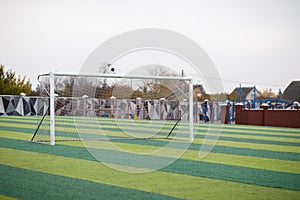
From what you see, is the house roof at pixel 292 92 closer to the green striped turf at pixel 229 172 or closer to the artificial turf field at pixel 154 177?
the artificial turf field at pixel 154 177

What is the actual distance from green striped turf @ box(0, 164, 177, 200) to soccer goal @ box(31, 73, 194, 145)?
547cm

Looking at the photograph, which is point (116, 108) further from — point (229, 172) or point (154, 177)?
point (154, 177)

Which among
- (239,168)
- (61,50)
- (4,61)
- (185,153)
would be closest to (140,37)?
(185,153)

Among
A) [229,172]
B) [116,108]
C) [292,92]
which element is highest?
[292,92]

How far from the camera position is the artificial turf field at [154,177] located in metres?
6.10

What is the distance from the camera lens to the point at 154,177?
7.46m

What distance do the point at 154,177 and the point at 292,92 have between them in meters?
59.4

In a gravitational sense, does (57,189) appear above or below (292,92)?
below

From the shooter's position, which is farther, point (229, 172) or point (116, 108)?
point (116, 108)

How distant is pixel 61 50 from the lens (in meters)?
23.6

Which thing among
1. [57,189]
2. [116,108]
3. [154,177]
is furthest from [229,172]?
[116,108]

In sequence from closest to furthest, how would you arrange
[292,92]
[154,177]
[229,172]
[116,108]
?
1. [154,177]
2. [229,172]
3. [116,108]
4. [292,92]

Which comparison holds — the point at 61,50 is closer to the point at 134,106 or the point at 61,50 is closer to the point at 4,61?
the point at 134,106

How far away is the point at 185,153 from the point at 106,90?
9.40 meters
